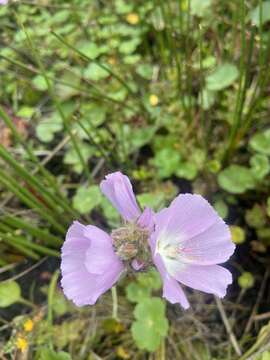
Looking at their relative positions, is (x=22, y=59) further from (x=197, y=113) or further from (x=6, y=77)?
(x=197, y=113)

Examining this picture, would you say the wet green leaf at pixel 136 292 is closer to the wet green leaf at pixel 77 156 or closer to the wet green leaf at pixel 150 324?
the wet green leaf at pixel 150 324

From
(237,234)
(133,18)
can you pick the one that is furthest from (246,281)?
(133,18)

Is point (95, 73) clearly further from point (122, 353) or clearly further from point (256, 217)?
point (122, 353)

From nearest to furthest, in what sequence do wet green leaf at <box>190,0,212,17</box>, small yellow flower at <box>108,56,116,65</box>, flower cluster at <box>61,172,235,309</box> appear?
flower cluster at <box>61,172,235,309</box>
wet green leaf at <box>190,0,212,17</box>
small yellow flower at <box>108,56,116,65</box>

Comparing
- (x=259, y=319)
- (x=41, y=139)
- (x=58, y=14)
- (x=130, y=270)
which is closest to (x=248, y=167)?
(x=259, y=319)

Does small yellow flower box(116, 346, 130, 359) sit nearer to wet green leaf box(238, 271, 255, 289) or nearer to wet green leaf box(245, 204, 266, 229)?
wet green leaf box(238, 271, 255, 289)

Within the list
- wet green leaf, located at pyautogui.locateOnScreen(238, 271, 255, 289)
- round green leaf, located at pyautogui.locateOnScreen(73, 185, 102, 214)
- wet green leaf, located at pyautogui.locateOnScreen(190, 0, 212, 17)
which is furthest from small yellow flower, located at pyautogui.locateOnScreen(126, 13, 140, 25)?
wet green leaf, located at pyautogui.locateOnScreen(238, 271, 255, 289)

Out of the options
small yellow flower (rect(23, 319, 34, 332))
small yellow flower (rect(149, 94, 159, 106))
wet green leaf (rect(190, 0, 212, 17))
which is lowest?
small yellow flower (rect(23, 319, 34, 332))
